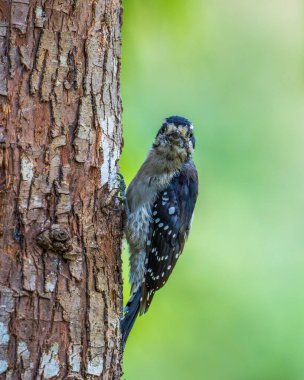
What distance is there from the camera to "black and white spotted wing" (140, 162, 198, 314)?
172 inches

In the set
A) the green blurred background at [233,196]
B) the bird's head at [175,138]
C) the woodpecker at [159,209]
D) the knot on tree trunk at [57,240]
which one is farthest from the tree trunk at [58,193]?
the green blurred background at [233,196]

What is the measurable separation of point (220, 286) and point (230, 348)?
2.37ft

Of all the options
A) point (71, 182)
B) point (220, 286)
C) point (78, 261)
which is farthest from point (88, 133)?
point (220, 286)

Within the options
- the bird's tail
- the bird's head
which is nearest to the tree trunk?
the bird's tail

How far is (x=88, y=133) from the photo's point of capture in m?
3.08

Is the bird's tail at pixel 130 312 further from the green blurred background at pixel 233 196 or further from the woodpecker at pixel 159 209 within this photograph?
the green blurred background at pixel 233 196

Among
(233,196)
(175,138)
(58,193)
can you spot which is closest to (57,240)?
(58,193)

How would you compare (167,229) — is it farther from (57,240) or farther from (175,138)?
(57,240)

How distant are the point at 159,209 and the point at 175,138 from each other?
1.41 ft

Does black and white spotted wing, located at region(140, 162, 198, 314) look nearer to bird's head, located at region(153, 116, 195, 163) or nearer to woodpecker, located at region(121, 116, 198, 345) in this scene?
woodpecker, located at region(121, 116, 198, 345)

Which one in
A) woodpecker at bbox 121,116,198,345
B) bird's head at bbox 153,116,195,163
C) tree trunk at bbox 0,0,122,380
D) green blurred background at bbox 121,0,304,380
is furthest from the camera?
green blurred background at bbox 121,0,304,380

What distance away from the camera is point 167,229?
4473 mm

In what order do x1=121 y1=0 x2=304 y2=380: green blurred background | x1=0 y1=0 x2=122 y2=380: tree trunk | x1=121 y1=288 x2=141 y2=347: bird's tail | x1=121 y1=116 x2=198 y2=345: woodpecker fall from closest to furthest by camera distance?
x1=0 y1=0 x2=122 y2=380: tree trunk < x1=121 y1=288 x2=141 y2=347: bird's tail < x1=121 y1=116 x2=198 y2=345: woodpecker < x1=121 y1=0 x2=304 y2=380: green blurred background

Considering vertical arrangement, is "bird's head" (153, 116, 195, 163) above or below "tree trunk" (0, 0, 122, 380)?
above
